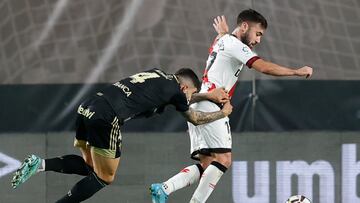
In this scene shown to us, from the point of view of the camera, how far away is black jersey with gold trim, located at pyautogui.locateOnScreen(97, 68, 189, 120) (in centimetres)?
782

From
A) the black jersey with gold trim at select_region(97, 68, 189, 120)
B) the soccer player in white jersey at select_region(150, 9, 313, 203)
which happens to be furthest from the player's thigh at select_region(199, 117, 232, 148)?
the black jersey with gold trim at select_region(97, 68, 189, 120)

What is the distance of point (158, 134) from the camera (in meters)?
9.58

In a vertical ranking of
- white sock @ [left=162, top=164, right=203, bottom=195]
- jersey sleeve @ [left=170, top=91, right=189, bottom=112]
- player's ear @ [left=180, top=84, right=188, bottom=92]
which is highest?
player's ear @ [left=180, top=84, right=188, bottom=92]

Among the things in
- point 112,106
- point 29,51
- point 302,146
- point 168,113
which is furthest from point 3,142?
point 302,146

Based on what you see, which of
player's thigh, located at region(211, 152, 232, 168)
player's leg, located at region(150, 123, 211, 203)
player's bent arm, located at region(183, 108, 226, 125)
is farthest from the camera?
player's thigh, located at region(211, 152, 232, 168)

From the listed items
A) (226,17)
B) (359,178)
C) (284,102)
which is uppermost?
(226,17)

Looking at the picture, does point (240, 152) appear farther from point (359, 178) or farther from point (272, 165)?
point (359, 178)

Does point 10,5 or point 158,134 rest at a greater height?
point 10,5

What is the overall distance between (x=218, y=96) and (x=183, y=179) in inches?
28.5

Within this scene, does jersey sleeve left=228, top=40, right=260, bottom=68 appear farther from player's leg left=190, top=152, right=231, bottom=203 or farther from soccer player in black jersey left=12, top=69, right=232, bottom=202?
player's leg left=190, top=152, right=231, bottom=203

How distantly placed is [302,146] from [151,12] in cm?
181

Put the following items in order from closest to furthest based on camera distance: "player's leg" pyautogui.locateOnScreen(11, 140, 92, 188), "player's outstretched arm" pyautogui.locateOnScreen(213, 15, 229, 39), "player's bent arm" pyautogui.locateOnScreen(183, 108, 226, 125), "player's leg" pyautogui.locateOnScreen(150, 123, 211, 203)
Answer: "player's leg" pyautogui.locateOnScreen(11, 140, 92, 188) → "player's bent arm" pyautogui.locateOnScreen(183, 108, 226, 125) → "player's leg" pyautogui.locateOnScreen(150, 123, 211, 203) → "player's outstretched arm" pyautogui.locateOnScreen(213, 15, 229, 39)

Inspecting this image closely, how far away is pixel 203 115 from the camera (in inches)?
326

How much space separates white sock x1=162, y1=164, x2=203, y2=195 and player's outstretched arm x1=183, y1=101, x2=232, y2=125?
516 mm
